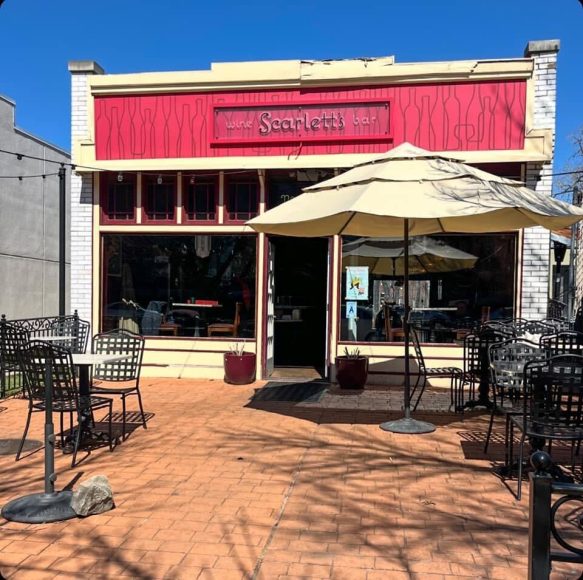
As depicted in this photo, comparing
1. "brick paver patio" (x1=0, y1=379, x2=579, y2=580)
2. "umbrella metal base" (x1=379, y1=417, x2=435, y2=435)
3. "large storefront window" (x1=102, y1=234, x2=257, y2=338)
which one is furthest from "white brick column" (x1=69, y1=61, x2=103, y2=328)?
"umbrella metal base" (x1=379, y1=417, x2=435, y2=435)

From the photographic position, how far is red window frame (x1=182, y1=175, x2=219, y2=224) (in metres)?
9.21

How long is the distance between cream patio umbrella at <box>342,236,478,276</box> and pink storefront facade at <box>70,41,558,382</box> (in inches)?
3.2

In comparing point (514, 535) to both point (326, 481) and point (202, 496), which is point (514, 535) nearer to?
point (326, 481)

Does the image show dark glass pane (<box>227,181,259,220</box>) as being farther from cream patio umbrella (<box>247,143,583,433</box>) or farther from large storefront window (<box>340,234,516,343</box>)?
cream patio umbrella (<box>247,143,583,433</box>)

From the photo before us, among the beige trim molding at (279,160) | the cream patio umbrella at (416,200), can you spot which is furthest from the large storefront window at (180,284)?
the cream patio umbrella at (416,200)

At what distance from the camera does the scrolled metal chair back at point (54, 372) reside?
4.83m

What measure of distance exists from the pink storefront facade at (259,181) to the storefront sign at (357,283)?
5 centimetres

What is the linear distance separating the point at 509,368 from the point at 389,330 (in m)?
3.81

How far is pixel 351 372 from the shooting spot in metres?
8.27

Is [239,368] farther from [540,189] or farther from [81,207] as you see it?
[540,189]

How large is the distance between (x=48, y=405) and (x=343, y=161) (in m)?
5.82

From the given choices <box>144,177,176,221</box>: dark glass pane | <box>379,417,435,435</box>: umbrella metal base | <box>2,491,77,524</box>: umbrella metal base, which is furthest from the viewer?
<box>144,177,176,221</box>: dark glass pane

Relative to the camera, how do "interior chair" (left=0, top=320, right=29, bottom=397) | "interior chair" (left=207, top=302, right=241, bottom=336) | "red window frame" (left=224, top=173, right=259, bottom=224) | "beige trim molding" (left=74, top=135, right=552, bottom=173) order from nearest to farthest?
"interior chair" (left=0, top=320, right=29, bottom=397) < "beige trim molding" (left=74, top=135, right=552, bottom=173) < "red window frame" (left=224, top=173, right=259, bottom=224) < "interior chair" (left=207, top=302, right=241, bottom=336)

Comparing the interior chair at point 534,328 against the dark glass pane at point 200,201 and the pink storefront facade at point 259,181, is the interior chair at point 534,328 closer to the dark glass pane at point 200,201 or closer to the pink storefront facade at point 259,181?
the pink storefront facade at point 259,181
